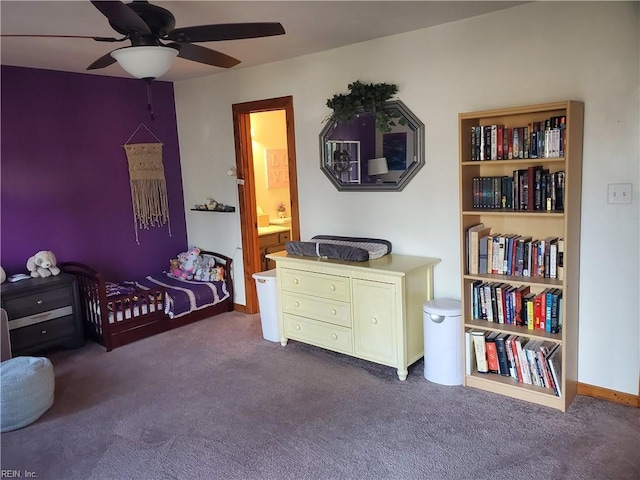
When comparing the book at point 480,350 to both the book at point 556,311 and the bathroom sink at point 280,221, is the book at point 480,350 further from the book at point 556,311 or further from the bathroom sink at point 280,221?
the bathroom sink at point 280,221

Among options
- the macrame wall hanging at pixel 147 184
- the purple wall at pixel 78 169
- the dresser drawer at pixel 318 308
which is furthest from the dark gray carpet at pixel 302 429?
the macrame wall hanging at pixel 147 184

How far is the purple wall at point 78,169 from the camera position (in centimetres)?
410

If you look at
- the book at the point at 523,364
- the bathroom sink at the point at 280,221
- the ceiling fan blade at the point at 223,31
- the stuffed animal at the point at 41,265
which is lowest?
the book at the point at 523,364

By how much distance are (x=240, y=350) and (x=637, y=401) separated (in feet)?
8.72

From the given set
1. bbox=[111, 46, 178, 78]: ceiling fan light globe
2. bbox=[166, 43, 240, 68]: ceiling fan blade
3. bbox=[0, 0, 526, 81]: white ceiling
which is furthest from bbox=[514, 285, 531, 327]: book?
bbox=[111, 46, 178, 78]: ceiling fan light globe

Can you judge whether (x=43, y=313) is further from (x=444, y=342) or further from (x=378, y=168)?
(x=444, y=342)

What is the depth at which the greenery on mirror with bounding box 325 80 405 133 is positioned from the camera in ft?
11.7

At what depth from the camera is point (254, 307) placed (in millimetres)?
4910

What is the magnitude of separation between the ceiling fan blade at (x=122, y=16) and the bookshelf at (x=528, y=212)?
5.76 feet

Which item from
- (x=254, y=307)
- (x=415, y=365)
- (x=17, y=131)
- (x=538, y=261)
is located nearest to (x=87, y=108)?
(x=17, y=131)

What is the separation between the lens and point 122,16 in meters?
1.96

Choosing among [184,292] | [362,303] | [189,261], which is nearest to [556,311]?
[362,303]

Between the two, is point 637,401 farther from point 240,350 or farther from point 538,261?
point 240,350

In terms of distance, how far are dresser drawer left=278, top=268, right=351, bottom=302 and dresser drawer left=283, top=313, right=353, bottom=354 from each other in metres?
0.22
